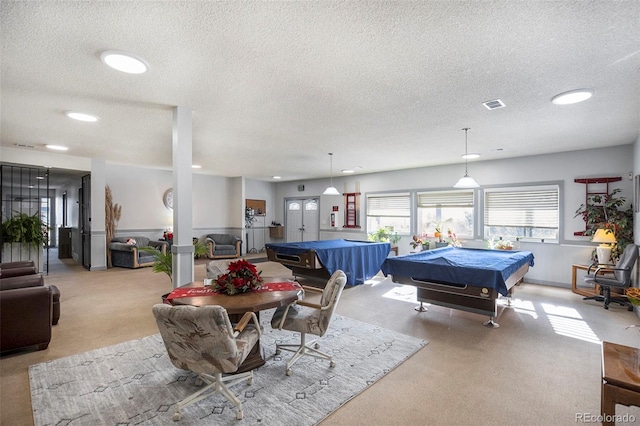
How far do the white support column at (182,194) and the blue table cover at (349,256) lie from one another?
2.01 meters

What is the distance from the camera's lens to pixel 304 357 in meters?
2.91

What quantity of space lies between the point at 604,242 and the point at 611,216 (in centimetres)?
48

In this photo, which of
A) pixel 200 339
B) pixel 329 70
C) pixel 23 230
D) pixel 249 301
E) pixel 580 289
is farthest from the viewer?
pixel 23 230

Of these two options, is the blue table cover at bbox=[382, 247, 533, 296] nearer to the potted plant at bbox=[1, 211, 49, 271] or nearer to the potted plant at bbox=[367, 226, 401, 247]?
the potted plant at bbox=[367, 226, 401, 247]

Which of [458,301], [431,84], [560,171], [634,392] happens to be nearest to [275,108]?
[431,84]

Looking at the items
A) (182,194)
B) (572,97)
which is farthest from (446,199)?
(182,194)

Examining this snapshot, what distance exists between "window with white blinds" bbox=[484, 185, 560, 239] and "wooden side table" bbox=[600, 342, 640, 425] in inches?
206

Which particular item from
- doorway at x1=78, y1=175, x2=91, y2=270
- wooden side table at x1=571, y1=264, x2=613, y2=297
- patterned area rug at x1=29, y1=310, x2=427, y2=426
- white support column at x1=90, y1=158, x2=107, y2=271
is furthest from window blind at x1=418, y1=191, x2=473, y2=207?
doorway at x1=78, y1=175, x2=91, y2=270

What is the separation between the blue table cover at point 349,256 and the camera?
17.0 feet

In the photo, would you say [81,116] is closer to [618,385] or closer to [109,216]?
[109,216]

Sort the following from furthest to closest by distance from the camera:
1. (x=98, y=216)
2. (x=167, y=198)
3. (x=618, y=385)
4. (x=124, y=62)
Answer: (x=167, y=198) < (x=98, y=216) < (x=124, y=62) < (x=618, y=385)

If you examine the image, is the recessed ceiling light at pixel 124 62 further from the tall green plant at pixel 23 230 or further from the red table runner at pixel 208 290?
the tall green plant at pixel 23 230

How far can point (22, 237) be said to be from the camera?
598cm

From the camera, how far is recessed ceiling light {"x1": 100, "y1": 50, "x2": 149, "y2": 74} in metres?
2.41
